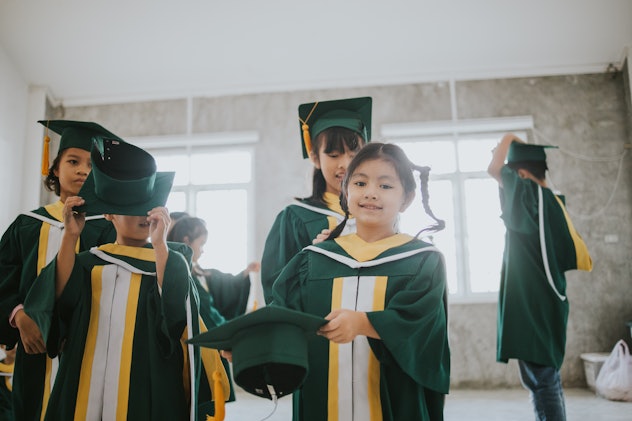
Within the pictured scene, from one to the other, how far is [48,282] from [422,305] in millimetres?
1125

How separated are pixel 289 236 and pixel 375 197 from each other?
624 millimetres

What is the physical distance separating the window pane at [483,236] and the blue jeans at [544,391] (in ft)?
12.9

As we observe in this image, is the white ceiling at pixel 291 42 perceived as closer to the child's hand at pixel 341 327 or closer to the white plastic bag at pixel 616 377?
the white plastic bag at pixel 616 377

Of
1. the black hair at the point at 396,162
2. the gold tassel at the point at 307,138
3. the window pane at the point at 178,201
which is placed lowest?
the black hair at the point at 396,162

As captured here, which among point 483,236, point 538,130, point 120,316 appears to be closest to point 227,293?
point 120,316

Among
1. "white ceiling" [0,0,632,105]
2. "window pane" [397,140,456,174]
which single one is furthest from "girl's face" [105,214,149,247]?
"window pane" [397,140,456,174]

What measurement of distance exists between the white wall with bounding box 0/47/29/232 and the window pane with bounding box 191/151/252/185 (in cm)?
211

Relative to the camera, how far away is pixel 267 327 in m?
1.25

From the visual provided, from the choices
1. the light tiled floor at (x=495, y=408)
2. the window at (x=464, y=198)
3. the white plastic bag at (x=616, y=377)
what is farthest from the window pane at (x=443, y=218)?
the white plastic bag at (x=616, y=377)

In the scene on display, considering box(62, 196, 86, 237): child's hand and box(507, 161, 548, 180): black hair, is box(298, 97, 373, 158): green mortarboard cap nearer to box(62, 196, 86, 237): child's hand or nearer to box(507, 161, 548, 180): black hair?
box(62, 196, 86, 237): child's hand

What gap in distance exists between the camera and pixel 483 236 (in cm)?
669

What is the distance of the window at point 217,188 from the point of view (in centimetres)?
691

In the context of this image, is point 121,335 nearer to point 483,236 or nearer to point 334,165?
point 334,165

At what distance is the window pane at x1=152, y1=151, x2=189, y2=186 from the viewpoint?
282 inches
